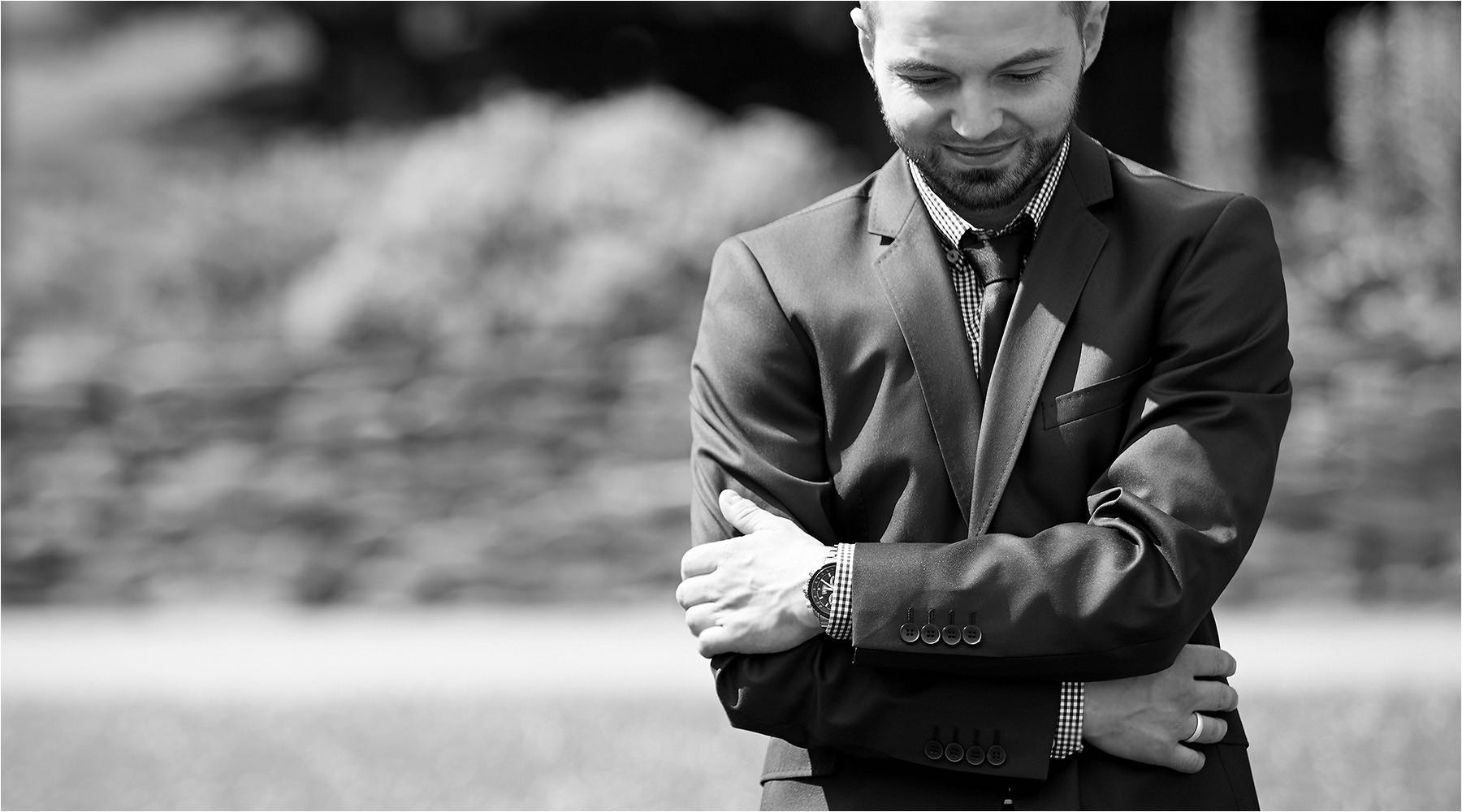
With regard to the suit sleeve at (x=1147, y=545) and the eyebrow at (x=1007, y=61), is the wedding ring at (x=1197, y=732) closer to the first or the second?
the suit sleeve at (x=1147, y=545)

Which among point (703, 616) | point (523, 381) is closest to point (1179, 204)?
point (703, 616)

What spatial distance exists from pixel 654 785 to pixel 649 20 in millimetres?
5896

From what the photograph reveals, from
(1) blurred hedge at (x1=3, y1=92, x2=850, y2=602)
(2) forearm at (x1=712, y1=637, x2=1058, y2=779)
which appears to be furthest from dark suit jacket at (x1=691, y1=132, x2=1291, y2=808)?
(1) blurred hedge at (x1=3, y1=92, x2=850, y2=602)

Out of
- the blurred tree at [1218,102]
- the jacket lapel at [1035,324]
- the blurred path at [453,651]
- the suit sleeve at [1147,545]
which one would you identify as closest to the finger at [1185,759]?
the suit sleeve at [1147,545]

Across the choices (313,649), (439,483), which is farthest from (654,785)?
(439,483)

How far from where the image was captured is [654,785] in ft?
17.1

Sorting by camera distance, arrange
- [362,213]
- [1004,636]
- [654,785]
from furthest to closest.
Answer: [362,213]
[654,785]
[1004,636]

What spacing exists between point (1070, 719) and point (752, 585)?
40 centimetres

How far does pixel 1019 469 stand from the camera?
1888 millimetres

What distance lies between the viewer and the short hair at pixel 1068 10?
1.80 meters

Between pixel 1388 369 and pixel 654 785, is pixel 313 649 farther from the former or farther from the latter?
pixel 1388 369

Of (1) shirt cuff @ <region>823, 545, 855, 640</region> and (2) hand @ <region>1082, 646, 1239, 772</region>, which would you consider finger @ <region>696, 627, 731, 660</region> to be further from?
(2) hand @ <region>1082, 646, 1239, 772</region>

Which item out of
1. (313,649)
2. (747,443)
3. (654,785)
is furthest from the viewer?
(313,649)

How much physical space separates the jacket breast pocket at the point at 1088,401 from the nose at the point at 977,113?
318mm
